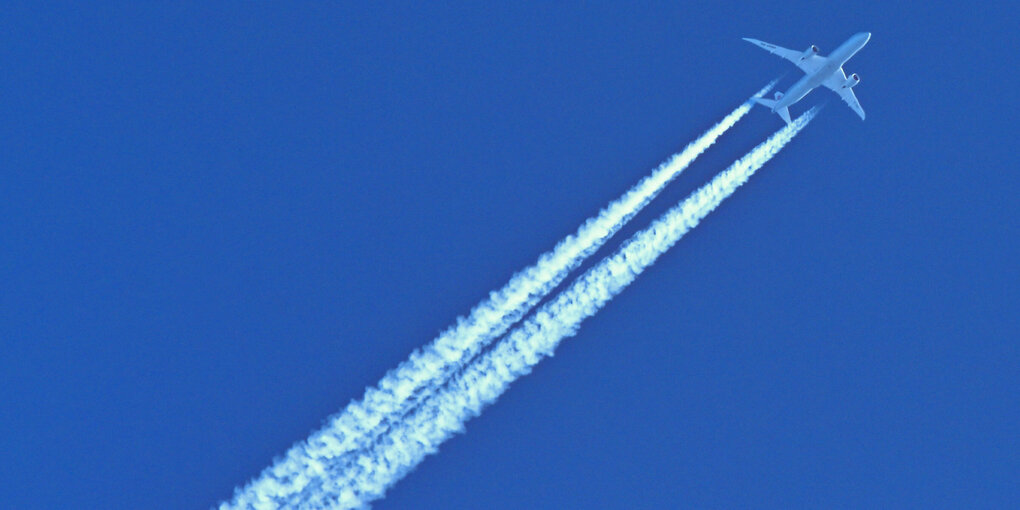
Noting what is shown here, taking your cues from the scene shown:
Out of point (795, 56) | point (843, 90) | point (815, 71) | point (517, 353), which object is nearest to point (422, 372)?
point (517, 353)

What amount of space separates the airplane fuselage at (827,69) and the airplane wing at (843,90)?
3.56ft

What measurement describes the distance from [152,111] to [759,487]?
Result: 89.0ft

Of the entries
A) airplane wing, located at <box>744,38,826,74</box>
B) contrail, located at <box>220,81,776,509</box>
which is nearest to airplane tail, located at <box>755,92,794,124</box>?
airplane wing, located at <box>744,38,826,74</box>

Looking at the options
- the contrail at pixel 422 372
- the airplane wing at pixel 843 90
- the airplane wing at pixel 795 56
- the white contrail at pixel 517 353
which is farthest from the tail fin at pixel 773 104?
the contrail at pixel 422 372

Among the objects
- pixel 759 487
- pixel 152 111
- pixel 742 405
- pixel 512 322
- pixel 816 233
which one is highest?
pixel 152 111

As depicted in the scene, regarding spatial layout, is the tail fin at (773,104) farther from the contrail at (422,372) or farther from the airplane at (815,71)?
the contrail at (422,372)

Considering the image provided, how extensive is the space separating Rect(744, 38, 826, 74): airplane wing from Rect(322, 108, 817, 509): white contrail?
3.08 m

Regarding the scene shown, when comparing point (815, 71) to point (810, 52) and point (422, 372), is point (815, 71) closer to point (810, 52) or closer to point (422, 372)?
point (810, 52)

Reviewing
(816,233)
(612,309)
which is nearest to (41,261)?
(612,309)

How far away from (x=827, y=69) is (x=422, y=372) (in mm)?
19060

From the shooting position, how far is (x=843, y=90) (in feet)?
116

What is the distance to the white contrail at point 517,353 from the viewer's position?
2822 cm

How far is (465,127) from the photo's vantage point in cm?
3434

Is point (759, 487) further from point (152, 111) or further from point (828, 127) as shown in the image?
point (152, 111)
